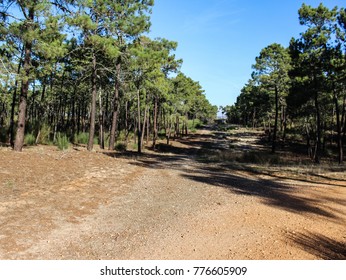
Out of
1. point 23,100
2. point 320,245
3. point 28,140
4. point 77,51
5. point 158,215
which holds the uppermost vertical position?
point 77,51

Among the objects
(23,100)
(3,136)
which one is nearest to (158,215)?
(23,100)

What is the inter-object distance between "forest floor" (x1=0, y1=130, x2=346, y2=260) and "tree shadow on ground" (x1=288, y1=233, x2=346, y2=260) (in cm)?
2

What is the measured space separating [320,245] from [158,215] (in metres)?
3.88

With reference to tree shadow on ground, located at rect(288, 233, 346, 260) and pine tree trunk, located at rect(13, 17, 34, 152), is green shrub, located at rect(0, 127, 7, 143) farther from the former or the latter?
tree shadow on ground, located at rect(288, 233, 346, 260)

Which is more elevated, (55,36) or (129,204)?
(55,36)

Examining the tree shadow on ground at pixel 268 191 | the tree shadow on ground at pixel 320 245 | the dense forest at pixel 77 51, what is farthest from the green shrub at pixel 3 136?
the tree shadow on ground at pixel 320 245

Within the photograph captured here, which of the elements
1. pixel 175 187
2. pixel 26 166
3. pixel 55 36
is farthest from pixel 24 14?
pixel 175 187

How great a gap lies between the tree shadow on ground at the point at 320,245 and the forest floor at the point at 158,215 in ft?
0.07

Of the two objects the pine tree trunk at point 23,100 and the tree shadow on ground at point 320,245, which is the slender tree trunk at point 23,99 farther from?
the tree shadow on ground at point 320,245

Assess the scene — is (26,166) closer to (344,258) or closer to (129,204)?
(129,204)

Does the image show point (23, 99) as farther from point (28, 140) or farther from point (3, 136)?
point (3, 136)

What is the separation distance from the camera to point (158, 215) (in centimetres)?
792

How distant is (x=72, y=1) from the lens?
14180mm

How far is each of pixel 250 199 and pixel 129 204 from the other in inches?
154
